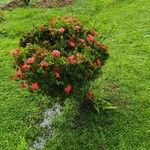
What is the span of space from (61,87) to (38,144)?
208cm

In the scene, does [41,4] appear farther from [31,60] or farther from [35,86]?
[35,86]

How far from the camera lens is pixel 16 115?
48.9 feet

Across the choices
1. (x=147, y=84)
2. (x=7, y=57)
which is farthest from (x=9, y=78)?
(x=147, y=84)

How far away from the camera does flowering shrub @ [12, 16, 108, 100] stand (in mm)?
12523

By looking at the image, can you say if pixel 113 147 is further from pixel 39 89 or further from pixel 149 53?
pixel 149 53

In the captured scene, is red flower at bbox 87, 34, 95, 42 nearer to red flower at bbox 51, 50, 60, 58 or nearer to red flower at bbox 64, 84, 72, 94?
red flower at bbox 51, 50, 60, 58

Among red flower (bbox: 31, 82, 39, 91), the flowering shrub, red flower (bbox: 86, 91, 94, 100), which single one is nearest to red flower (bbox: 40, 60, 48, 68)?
the flowering shrub

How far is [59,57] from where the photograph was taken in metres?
12.7

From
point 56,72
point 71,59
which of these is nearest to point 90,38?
point 71,59

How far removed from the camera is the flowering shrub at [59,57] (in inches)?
493

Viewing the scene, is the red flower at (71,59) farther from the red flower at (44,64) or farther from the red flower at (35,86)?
the red flower at (35,86)

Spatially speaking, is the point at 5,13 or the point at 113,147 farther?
the point at 5,13

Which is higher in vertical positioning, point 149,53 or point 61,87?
point 61,87

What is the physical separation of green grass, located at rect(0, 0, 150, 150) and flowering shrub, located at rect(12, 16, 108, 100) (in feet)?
5.14
